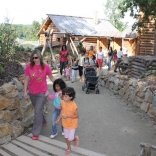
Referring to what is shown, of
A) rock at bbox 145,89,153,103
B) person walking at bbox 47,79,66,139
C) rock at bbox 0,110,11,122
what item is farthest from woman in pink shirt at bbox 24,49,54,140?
rock at bbox 145,89,153,103

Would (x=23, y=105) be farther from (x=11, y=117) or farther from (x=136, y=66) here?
(x=136, y=66)

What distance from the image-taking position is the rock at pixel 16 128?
5326mm

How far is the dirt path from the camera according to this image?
17.4 feet

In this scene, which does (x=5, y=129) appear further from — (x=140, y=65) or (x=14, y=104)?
(x=140, y=65)

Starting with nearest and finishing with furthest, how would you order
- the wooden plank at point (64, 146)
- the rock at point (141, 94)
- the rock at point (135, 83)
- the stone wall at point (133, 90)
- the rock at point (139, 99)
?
the wooden plank at point (64, 146) < the stone wall at point (133, 90) < the rock at point (141, 94) < the rock at point (139, 99) < the rock at point (135, 83)

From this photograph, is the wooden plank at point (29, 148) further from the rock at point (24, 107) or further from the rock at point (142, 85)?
the rock at point (142, 85)

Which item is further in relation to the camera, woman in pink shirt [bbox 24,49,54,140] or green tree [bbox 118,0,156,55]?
green tree [bbox 118,0,156,55]

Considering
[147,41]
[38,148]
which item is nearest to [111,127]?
[38,148]

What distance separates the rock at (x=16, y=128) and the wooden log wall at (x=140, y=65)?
20.3ft

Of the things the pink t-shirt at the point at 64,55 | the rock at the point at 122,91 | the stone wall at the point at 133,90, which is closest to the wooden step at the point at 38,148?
the stone wall at the point at 133,90

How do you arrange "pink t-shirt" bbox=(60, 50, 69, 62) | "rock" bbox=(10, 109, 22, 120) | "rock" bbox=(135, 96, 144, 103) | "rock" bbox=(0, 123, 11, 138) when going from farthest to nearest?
"pink t-shirt" bbox=(60, 50, 69, 62) → "rock" bbox=(135, 96, 144, 103) → "rock" bbox=(10, 109, 22, 120) → "rock" bbox=(0, 123, 11, 138)

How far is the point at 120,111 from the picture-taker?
26.1 ft

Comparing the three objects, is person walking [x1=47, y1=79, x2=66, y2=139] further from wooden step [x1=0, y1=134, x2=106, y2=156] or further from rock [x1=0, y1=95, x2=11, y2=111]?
rock [x1=0, y1=95, x2=11, y2=111]

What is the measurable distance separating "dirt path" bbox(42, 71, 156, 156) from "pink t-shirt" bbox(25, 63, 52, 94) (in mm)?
1274
